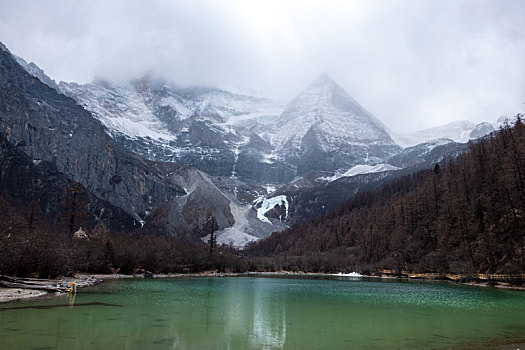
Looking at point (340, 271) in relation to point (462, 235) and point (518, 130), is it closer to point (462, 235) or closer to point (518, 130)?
point (462, 235)

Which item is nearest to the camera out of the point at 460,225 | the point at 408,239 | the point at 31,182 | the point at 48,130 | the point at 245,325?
the point at 245,325

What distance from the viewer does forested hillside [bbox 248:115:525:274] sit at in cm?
5753

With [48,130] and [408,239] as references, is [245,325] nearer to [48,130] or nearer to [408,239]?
[408,239]

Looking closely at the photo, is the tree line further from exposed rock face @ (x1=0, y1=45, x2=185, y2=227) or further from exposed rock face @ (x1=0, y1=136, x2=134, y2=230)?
exposed rock face @ (x1=0, y1=45, x2=185, y2=227)

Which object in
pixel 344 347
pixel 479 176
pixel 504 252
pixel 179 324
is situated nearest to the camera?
pixel 344 347

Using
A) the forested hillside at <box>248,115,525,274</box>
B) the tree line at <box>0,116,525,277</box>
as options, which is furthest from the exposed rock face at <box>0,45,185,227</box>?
the forested hillside at <box>248,115,525,274</box>

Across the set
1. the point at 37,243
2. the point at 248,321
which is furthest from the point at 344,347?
the point at 37,243

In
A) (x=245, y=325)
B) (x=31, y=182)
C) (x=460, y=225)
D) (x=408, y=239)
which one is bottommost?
(x=245, y=325)

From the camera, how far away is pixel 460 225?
70.1 m

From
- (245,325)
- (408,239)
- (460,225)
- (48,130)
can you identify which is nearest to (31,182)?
(48,130)

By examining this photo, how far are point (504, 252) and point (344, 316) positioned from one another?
138ft

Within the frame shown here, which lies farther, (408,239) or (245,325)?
(408,239)

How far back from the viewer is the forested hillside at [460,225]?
5753 centimetres

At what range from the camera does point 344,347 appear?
15312mm
